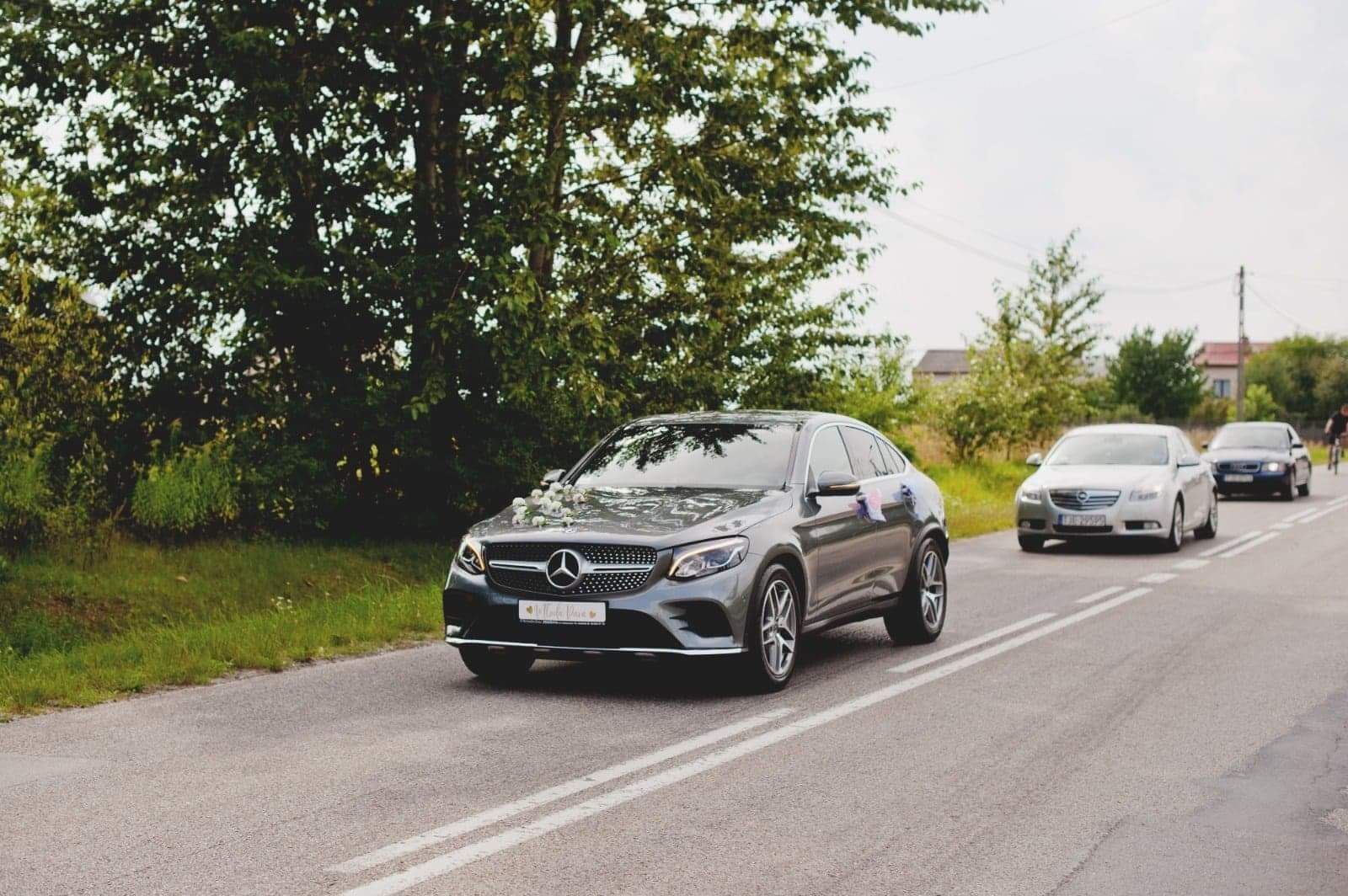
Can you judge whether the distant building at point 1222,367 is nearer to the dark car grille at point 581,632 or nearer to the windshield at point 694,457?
the windshield at point 694,457

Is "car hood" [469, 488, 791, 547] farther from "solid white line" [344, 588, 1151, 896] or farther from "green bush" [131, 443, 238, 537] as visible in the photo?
"green bush" [131, 443, 238, 537]

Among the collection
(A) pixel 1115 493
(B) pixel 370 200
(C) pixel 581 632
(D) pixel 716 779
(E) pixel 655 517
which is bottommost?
(D) pixel 716 779

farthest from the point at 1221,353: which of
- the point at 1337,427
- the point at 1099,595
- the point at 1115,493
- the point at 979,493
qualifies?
the point at 1099,595

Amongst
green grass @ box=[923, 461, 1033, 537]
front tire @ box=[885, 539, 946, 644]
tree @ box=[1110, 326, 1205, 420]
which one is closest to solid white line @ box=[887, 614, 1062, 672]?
front tire @ box=[885, 539, 946, 644]

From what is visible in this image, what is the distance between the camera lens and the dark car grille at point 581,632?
27.0 ft

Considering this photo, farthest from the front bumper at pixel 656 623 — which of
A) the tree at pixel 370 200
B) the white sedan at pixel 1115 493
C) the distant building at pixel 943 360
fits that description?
the distant building at pixel 943 360

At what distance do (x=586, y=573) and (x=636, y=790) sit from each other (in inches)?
89.2

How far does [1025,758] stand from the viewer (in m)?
6.97

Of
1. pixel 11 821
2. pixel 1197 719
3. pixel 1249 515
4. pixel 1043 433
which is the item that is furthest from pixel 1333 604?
pixel 1043 433

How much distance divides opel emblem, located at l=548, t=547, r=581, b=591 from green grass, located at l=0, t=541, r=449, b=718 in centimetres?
234

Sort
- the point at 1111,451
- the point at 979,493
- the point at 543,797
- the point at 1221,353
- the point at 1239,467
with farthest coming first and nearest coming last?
the point at 1221,353
the point at 1239,467
the point at 979,493
the point at 1111,451
the point at 543,797

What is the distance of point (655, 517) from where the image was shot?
28.5ft

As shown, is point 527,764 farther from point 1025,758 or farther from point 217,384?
point 217,384

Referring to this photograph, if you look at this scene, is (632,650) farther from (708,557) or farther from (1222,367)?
(1222,367)
